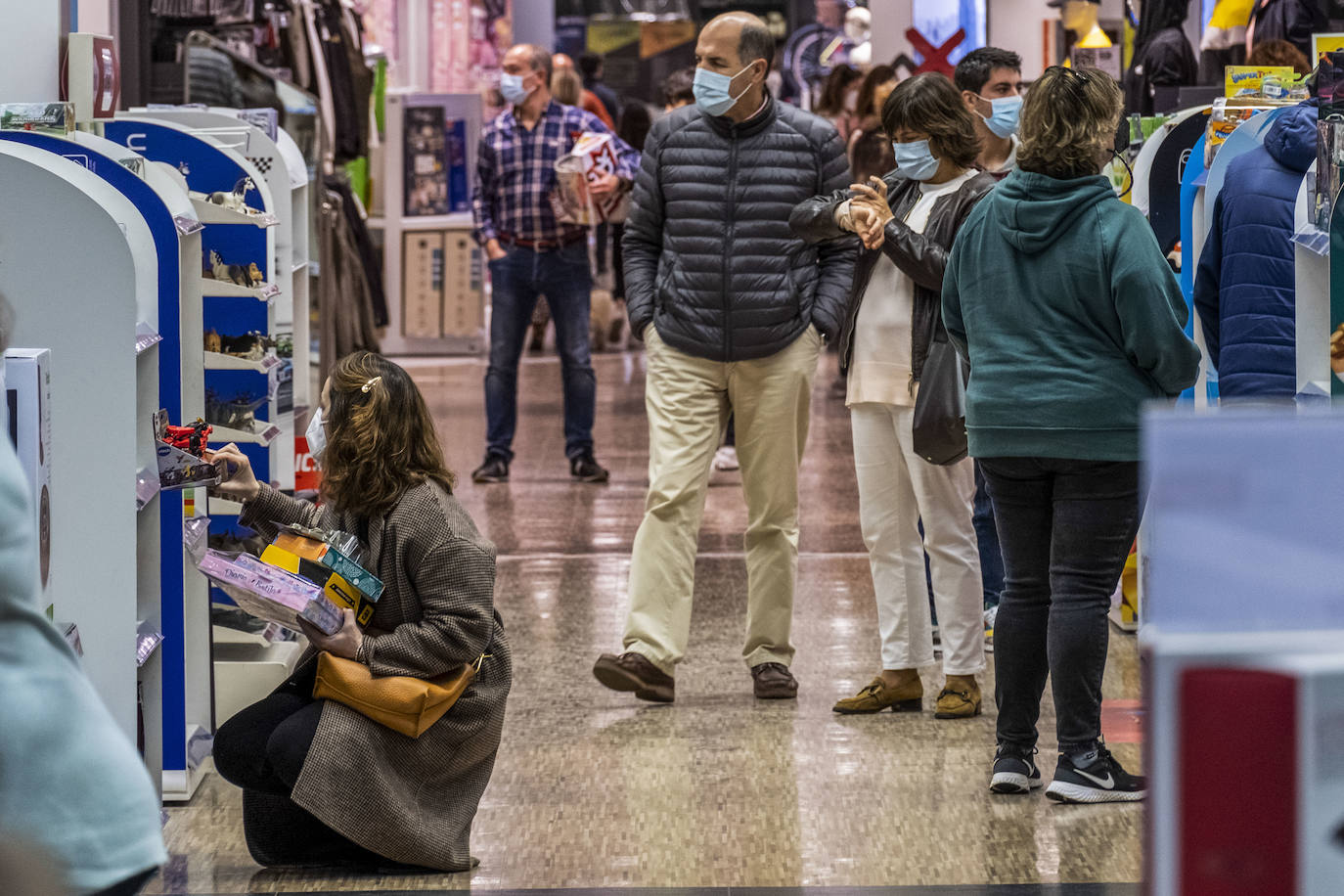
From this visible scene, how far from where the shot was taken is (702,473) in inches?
187

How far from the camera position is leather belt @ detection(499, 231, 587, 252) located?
834 cm

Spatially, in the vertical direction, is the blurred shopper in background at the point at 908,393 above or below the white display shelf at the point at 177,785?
above

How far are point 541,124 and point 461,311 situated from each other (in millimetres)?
5665

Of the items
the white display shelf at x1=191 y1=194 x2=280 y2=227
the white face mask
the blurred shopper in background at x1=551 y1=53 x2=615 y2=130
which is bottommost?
the white face mask

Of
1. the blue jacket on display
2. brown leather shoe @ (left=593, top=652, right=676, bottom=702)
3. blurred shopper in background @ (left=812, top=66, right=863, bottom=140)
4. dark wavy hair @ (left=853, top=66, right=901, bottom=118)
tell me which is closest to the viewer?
the blue jacket on display

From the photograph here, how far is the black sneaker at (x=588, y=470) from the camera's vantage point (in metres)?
8.35

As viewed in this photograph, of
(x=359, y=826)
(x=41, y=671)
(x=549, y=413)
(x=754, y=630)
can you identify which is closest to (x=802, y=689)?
(x=754, y=630)

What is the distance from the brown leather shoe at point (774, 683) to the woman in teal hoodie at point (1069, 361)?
1.07m

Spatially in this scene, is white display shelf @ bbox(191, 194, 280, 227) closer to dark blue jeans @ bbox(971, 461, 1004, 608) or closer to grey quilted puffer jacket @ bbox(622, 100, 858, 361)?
grey quilted puffer jacket @ bbox(622, 100, 858, 361)

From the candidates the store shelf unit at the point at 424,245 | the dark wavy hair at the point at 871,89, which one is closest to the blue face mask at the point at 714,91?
the dark wavy hair at the point at 871,89

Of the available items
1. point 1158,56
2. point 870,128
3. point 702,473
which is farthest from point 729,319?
point 870,128

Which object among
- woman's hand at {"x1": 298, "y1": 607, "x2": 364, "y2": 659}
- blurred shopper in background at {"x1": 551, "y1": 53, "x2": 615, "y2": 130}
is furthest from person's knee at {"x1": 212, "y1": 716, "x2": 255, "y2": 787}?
blurred shopper in background at {"x1": 551, "y1": 53, "x2": 615, "y2": 130}

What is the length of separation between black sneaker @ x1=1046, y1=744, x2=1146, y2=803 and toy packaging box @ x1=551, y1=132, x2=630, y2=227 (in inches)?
189

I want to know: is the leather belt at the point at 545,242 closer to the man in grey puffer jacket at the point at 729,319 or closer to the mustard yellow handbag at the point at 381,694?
the man in grey puffer jacket at the point at 729,319
